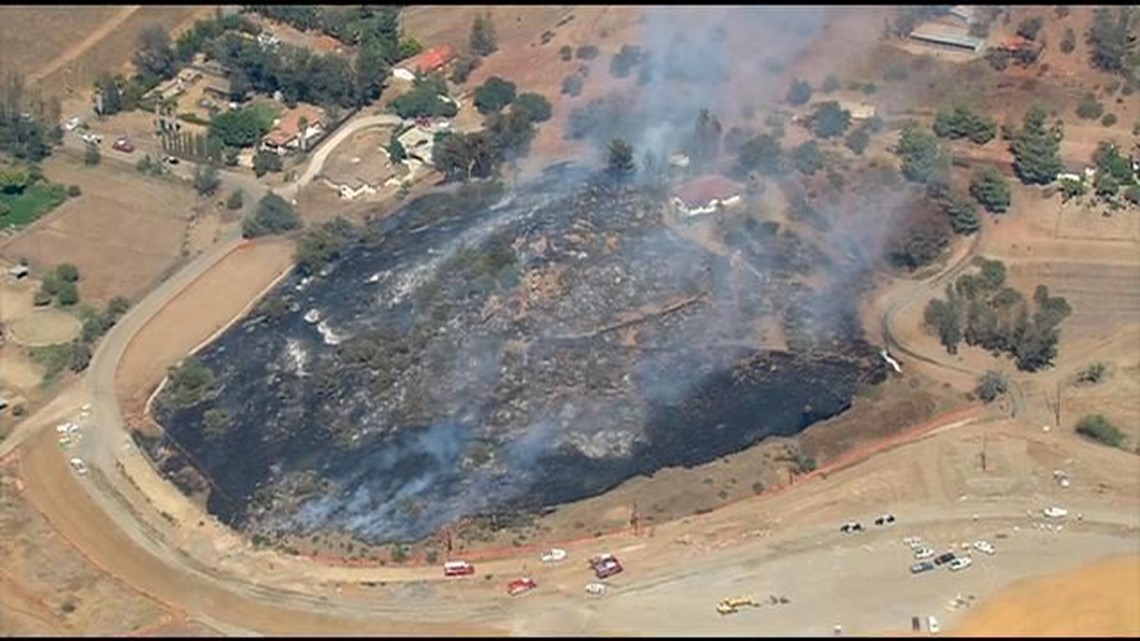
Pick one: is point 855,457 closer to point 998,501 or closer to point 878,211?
point 998,501

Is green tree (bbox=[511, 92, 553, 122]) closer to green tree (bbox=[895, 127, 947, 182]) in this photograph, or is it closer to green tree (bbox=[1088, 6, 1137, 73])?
green tree (bbox=[895, 127, 947, 182])

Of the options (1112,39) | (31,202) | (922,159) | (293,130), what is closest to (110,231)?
(31,202)

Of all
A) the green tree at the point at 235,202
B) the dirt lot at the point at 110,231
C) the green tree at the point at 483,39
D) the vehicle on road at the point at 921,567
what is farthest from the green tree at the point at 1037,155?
the dirt lot at the point at 110,231

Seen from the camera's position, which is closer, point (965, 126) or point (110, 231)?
point (110, 231)

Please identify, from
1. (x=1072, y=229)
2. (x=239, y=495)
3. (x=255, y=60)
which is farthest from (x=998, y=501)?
(x=255, y=60)

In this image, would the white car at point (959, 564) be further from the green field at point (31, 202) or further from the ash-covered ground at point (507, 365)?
the green field at point (31, 202)

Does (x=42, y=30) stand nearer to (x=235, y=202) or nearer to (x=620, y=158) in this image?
(x=235, y=202)
